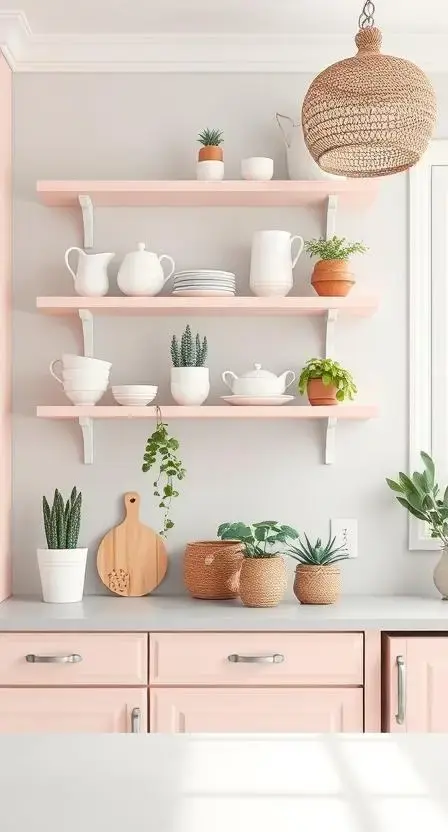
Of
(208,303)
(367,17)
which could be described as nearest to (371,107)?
(367,17)

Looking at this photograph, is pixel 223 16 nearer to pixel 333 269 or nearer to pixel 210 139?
pixel 210 139

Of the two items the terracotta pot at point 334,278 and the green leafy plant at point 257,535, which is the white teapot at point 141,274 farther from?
the green leafy plant at point 257,535

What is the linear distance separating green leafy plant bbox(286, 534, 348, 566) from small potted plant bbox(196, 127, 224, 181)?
115 centimetres

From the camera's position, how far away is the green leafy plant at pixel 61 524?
2.96 m

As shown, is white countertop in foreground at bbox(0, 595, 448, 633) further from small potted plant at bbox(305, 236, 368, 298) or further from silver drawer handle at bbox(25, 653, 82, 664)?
small potted plant at bbox(305, 236, 368, 298)

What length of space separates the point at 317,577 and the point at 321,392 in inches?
21.8

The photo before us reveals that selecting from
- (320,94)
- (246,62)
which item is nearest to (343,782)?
(320,94)

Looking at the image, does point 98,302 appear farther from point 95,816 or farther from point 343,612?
point 95,816

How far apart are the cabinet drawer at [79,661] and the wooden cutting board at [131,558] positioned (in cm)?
47

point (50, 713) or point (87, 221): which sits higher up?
point (87, 221)

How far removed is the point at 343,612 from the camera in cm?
276

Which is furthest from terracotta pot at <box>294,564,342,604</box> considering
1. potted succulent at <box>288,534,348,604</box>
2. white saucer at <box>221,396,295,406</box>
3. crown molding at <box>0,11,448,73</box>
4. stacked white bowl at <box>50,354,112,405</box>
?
crown molding at <box>0,11,448,73</box>

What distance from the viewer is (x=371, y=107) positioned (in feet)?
5.49

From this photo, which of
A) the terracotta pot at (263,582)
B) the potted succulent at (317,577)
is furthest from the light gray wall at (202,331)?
the terracotta pot at (263,582)
